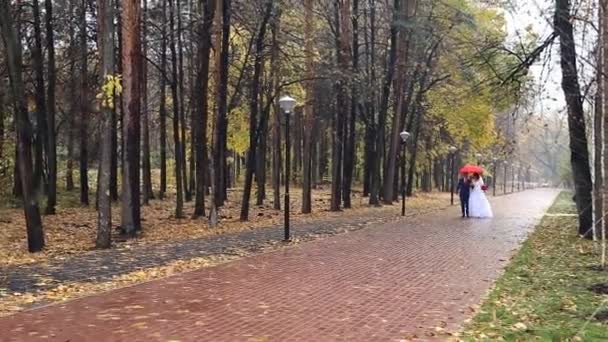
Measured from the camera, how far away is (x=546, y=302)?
8.74 meters

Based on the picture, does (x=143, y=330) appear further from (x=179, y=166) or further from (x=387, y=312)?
(x=179, y=166)

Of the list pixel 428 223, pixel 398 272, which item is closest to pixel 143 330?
pixel 398 272

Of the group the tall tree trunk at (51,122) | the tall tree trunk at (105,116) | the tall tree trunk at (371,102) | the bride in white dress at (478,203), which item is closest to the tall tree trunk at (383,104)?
the tall tree trunk at (371,102)

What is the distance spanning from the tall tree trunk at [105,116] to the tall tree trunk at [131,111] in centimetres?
152

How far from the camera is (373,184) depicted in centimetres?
3025

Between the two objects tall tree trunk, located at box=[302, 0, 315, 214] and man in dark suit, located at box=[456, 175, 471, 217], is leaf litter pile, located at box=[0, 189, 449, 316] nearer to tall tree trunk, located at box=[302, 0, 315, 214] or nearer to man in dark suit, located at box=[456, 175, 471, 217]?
tall tree trunk, located at box=[302, 0, 315, 214]

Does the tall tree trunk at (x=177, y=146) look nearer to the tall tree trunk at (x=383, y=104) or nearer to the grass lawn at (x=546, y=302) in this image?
the tall tree trunk at (x=383, y=104)

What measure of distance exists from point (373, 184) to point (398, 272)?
1901cm

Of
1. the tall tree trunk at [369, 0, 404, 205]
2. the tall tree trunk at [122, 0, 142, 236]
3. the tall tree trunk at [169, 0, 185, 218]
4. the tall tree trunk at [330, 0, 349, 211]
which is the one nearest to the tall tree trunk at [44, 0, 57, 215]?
the tall tree trunk at [169, 0, 185, 218]

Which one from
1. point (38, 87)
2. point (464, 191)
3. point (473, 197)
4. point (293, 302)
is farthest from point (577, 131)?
point (38, 87)

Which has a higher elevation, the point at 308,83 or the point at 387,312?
the point at 308,83

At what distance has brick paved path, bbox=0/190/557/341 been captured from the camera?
7000 millimetres

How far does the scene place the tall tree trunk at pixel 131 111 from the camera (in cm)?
1548

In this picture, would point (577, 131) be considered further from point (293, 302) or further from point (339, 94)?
point (339, 94)
